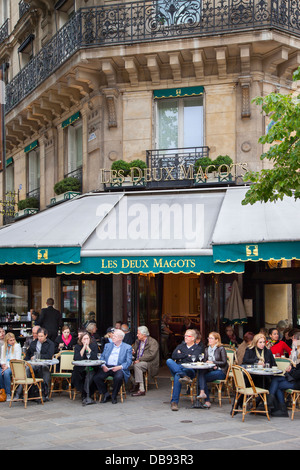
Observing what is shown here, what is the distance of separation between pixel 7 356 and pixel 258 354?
4.85m

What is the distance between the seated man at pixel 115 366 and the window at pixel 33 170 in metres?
8.76

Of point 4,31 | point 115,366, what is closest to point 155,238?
point 115,366

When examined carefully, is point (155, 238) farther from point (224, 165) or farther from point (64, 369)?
point (64, 369)

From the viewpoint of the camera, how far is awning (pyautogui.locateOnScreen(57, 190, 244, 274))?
10977 millimetres

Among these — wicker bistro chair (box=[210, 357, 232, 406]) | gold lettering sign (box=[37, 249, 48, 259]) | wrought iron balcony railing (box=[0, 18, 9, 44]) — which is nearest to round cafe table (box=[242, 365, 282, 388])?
wicker bistro chair (box=[210, 357, 232, 406])

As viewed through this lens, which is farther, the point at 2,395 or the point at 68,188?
the point at 68,188

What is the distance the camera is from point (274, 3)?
1356 cm

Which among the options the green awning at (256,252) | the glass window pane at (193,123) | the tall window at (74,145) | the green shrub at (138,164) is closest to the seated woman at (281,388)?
the green awning at (256,252)

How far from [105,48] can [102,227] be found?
15.2 ft

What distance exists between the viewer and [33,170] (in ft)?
62.2

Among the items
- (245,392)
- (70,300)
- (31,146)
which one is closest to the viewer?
(245,392)

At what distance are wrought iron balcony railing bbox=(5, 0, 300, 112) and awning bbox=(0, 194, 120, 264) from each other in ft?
13.0

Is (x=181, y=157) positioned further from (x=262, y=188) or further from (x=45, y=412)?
(x=45, y=412)

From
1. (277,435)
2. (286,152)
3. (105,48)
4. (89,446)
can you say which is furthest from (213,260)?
(105,48)
